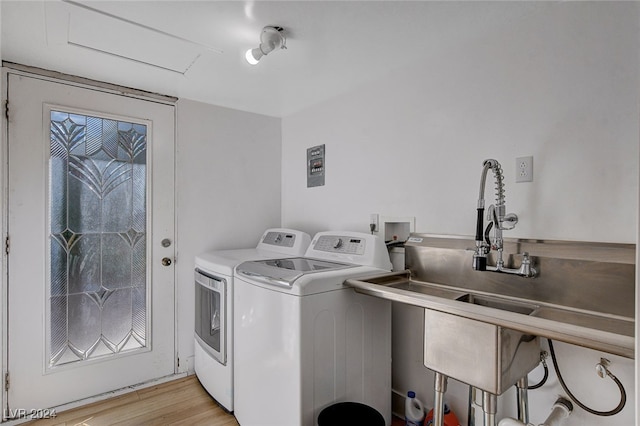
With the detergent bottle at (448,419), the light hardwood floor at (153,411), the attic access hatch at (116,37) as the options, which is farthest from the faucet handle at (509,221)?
the light hardwood floor at (153,411)

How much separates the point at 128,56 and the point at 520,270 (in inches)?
89.7

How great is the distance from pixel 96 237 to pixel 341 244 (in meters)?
1.62

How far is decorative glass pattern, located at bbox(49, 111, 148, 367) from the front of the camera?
2.08 meters

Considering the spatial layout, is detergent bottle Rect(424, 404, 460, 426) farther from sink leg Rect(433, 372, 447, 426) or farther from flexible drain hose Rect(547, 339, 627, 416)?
flexible drain hose Rect(547, 339, 627, 416)

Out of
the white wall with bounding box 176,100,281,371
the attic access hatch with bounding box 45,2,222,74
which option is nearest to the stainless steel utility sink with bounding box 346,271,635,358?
the white wall with bounding box 176,100,281,371

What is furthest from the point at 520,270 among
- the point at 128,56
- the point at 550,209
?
the point at 128,56

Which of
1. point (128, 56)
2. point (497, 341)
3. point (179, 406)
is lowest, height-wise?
point (179, 406)

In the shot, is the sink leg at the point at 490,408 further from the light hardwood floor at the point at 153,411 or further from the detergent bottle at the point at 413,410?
the light hardwood floor at the point at 153,411

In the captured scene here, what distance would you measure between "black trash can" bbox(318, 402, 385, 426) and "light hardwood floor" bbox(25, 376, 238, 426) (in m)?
0.72

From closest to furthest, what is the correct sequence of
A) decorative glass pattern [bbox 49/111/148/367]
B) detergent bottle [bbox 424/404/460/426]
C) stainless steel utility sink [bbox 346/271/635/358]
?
stainless steel utility sink [bbox 346/271/635/358] < detergent bottle [bbox 424/404/460/426] < decorative glass pattern [bbox 49/111/148/367]

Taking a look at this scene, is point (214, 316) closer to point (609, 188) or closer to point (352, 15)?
point (352, 15)

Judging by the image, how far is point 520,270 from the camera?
1.43m

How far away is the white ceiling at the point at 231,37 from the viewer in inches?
56.6

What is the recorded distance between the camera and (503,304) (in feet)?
5.04
